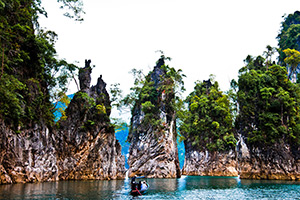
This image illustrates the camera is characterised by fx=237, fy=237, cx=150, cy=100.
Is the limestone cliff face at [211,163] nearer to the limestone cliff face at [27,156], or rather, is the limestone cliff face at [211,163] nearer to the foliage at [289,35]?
the foliage at [289,35]

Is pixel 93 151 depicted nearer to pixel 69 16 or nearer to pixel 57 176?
pixel 57 176

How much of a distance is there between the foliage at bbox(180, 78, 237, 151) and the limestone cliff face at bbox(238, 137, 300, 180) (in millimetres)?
14726

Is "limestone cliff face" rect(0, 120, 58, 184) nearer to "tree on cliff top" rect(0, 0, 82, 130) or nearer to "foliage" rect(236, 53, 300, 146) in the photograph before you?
"tree on cliff top" rect(0, 0, 82, 130)

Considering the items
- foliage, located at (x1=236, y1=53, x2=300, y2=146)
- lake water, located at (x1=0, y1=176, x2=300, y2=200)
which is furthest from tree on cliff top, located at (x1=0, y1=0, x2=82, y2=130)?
foliage, located at (x1=236, y1=53, x2=300, y2=146)

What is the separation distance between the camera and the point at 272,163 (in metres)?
32.9

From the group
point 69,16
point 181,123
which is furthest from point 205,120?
point 69,16

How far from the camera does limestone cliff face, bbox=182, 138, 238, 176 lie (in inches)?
1983

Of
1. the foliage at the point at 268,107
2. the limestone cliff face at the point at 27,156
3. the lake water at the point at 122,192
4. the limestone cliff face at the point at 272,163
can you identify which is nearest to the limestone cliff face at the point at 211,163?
the foliage at the point at 268,107

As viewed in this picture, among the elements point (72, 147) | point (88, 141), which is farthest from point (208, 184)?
point (72, 147)

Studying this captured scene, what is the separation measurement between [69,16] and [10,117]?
12.4 meters

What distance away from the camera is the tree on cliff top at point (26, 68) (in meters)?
18.4

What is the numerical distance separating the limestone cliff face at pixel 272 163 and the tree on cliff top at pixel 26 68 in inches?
1099

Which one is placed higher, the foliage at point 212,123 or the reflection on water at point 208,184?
the foliage at point 212,123

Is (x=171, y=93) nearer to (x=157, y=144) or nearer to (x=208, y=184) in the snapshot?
(x=157, y=144)
